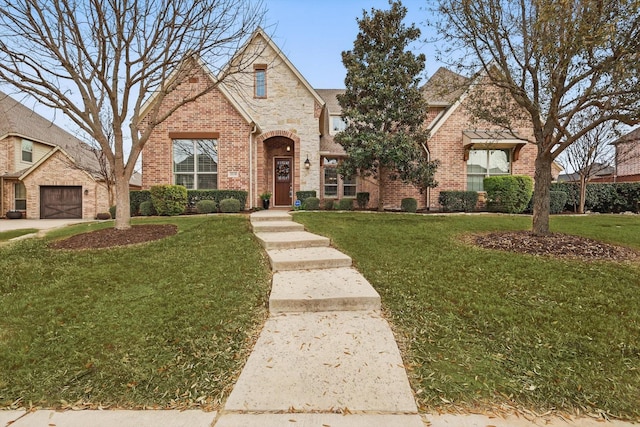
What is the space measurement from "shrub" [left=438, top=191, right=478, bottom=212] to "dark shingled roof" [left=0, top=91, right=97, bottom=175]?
20523mm

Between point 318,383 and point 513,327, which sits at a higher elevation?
point 513,327

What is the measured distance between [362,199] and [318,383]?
12059 mm

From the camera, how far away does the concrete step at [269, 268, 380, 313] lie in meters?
3.43

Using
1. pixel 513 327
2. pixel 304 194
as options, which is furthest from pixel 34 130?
pixel 513 327

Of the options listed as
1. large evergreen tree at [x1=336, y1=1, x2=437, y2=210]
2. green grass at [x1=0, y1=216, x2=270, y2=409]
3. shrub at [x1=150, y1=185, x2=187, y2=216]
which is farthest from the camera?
large evergreen tree at [x1=336, y1=1, x2=437, y2=210]

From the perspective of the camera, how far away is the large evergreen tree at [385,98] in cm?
1149

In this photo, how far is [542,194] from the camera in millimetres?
6109

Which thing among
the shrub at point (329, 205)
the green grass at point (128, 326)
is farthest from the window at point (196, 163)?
the green grass at point (128, 326)

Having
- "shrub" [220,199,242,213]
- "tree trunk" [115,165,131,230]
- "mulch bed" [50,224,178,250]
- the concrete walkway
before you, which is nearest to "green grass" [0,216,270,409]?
the concrete walkway

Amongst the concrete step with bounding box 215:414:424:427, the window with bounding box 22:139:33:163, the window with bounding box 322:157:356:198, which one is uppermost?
the window with bounding box 22:139:33:163

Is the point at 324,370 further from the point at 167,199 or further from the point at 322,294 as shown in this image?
the point at 167,199

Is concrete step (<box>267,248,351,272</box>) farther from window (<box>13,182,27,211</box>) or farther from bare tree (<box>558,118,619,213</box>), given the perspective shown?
window (<box>13,182,27,211</box>)

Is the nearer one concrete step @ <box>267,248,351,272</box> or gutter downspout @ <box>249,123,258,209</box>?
concrete step @ <box>267,248,351,272</box>

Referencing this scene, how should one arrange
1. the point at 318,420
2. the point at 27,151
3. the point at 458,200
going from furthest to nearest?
the point at 27,151 → the point at 458,200 → the point at 318,420
